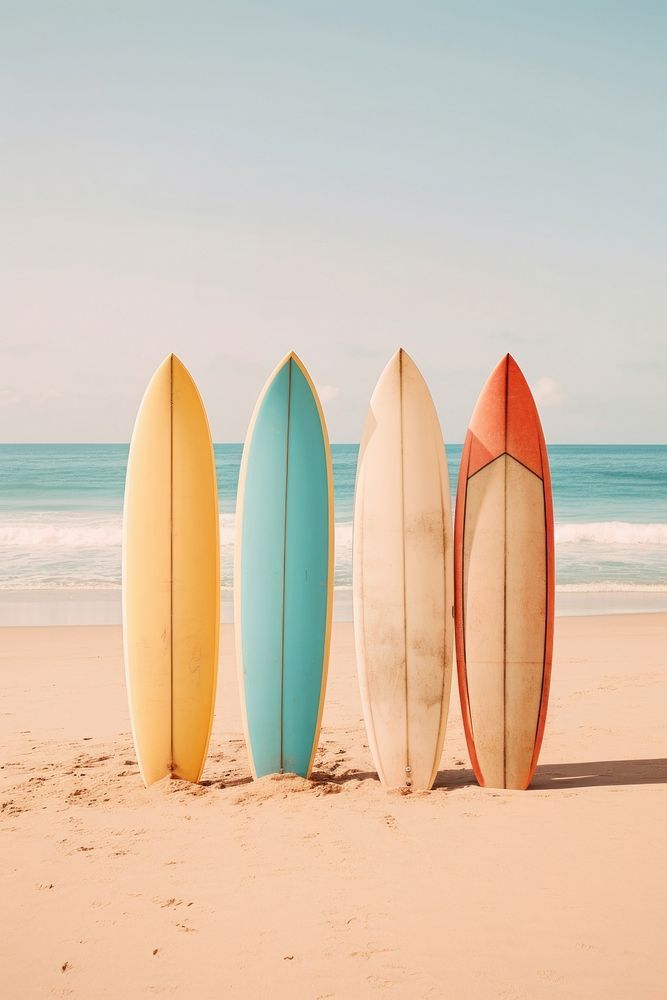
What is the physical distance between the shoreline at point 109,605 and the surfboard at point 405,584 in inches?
201

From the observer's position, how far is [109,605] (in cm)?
1035

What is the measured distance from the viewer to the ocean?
1101cm

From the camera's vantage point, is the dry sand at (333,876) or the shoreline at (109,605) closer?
the dry sand at (333,876)

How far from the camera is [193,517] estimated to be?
A: 4.07 m

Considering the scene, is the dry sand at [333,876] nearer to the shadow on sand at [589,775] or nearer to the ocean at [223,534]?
the shadow on sand at [589,775]

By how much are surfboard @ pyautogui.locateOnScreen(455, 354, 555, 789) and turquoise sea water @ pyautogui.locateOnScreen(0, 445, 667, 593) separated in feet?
25.6

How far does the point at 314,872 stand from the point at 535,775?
60.2 inches

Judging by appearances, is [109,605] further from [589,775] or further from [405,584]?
[589,775]

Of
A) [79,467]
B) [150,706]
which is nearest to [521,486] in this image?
[150,706]

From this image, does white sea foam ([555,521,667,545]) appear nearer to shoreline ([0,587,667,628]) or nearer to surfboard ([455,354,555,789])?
shoreline ([0,587,667,628])

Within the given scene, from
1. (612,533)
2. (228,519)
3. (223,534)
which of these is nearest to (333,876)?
(223,534)

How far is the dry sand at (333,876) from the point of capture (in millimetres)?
2449

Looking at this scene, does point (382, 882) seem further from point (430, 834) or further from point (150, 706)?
point (150, 706)

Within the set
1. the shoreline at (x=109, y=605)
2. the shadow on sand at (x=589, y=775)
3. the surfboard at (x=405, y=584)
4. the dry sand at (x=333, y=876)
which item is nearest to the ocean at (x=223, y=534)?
the shoreline at (x=109, y=605)
